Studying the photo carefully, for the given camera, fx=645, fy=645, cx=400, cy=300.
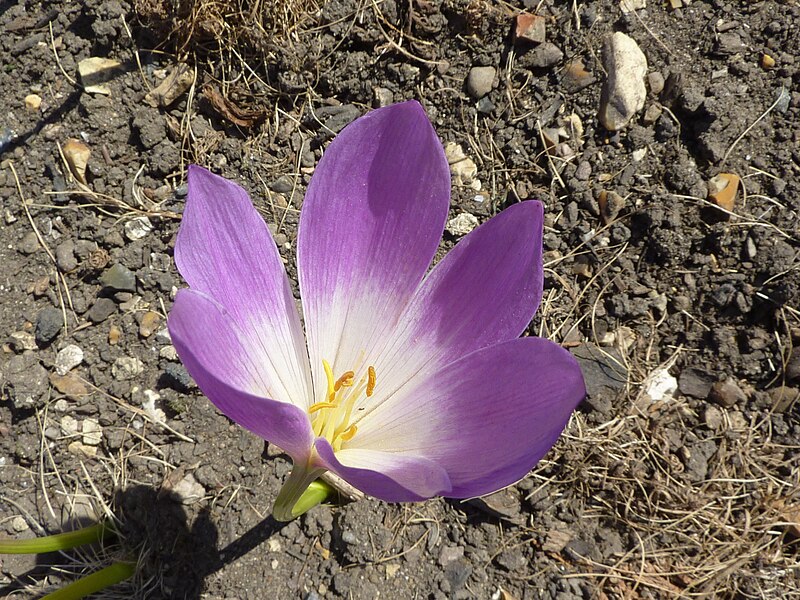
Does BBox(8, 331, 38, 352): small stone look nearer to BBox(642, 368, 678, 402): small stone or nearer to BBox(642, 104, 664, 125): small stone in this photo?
BBox(642, 368, 678, 402): small stone

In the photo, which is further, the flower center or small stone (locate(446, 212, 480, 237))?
small stone (locate(446, 212, 480, 237))

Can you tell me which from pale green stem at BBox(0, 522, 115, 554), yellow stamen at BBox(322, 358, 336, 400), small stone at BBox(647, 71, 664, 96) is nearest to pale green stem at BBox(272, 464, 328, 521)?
yellow stamen at BBox(322, 358, 336, 400)

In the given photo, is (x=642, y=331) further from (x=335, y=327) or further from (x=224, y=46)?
(x=224, y=46)

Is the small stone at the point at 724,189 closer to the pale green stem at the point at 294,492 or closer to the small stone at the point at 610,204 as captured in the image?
the small stone at the point at 610,204

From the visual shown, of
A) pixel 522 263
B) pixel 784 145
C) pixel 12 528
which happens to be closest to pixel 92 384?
pixel 12 528

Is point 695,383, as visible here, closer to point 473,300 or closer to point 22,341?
point 473,300

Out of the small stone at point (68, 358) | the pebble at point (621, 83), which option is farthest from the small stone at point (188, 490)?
the pebble at point (621, 83)
